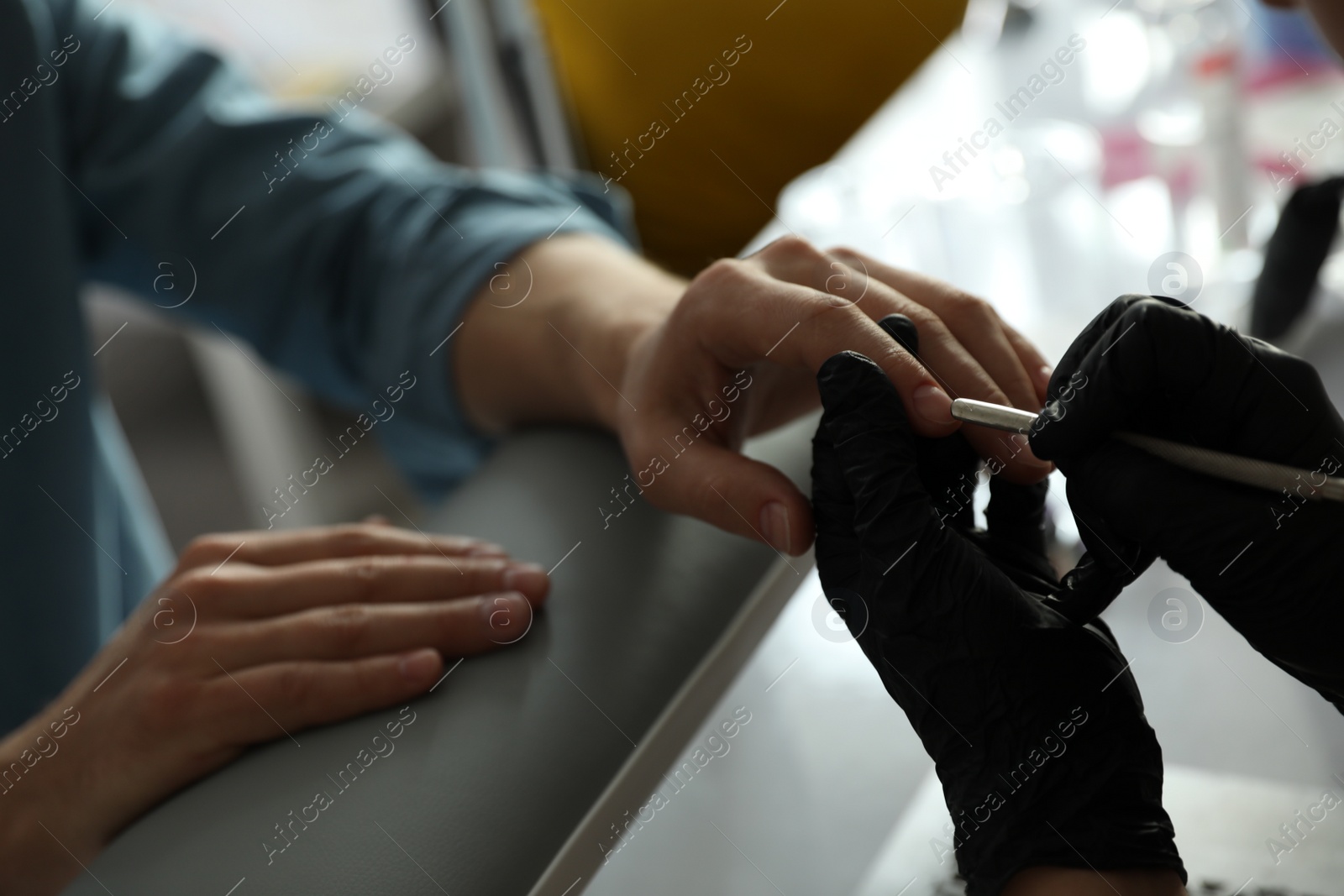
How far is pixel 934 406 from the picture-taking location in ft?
1.57

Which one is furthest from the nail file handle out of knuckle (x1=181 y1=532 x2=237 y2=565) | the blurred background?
knuckle (x1=181 y1=532 x2=237 y2=565)

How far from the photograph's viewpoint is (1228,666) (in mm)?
605

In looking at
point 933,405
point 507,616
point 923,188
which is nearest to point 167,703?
point 507,616

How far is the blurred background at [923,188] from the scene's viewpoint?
59cm

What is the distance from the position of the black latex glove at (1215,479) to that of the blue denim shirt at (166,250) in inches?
21.4

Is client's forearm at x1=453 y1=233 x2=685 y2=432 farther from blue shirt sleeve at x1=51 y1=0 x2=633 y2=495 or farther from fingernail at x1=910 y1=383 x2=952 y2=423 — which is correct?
fingernail at x1=910 y1=383 x2=952 y2=423

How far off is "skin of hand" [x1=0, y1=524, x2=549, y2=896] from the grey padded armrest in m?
0.01

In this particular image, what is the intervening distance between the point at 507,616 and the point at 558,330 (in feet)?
0.96

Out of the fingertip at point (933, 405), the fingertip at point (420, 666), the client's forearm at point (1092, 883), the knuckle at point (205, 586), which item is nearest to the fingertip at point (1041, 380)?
the fingertip at point (933, 405)

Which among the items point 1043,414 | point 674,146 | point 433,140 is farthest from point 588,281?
point 433,140

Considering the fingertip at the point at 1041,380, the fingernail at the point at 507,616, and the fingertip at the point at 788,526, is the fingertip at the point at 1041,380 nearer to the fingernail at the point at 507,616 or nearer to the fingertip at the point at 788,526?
the fingertip at the point at 788,526

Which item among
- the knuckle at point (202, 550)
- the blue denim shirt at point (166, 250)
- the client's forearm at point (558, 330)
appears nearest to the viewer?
the knuckle at point (202, 550)

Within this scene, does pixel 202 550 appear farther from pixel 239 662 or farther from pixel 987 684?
pixel 987 684

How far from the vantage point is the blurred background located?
1.93 feet
